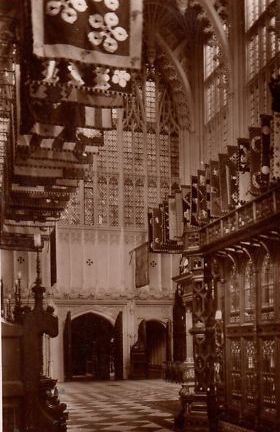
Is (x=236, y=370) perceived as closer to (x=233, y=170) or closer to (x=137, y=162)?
(x=233, y=170)

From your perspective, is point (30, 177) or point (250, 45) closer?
point (30, 177)

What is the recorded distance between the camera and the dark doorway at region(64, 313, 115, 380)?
83.5 feet

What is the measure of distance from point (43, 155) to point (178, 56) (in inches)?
649

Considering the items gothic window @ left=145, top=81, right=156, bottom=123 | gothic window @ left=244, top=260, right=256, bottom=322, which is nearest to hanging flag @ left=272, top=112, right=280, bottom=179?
gothic window @ left=244, top=260, right=256, bottom=322

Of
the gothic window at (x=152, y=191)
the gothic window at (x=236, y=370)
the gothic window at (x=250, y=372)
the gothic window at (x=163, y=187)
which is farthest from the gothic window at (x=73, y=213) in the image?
the gothic window at (x=250, y=372)

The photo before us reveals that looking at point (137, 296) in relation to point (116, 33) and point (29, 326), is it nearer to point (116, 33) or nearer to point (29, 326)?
point (29, 326)

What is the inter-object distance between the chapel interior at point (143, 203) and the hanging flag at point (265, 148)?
3 cm

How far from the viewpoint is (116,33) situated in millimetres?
5738

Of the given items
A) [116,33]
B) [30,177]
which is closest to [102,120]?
[116,33]

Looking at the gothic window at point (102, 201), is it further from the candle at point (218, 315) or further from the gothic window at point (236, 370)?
the gothic window at point (236, 370)

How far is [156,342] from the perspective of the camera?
26047 mm

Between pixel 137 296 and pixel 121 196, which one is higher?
pixel 121 196

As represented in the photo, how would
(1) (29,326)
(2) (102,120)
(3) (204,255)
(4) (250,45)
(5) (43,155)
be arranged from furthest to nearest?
(4) (250,45), (3) (204,255), (5) (43,155), (2) (102,120), (1) (29,326)

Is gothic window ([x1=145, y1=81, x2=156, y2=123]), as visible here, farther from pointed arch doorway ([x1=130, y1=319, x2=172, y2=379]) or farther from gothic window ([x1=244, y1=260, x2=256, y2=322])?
gothic window ([x1=244, y1=260, x2=256, y2=322])
